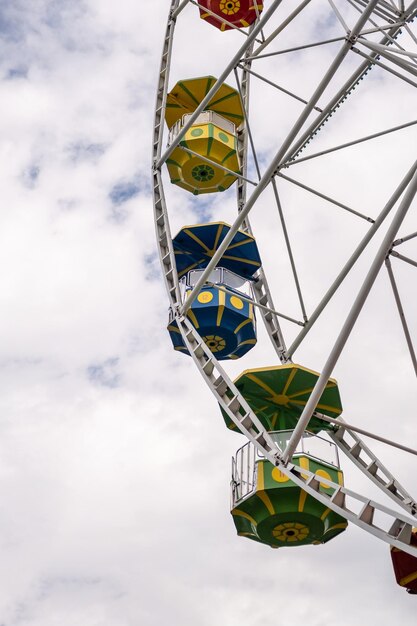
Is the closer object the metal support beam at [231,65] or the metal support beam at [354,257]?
the metal support beam at [354,257]

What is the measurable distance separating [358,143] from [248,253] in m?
3.63

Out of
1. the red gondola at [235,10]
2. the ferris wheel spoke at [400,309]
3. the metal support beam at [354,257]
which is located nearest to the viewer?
the metal support beam at [354,257]

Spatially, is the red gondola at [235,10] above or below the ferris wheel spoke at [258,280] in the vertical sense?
above

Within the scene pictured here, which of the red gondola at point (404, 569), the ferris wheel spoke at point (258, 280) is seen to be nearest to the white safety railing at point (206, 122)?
the ferris wheel spoke at point (258, 280)

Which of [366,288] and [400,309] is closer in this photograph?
[366,288]

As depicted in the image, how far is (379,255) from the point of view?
8.39m

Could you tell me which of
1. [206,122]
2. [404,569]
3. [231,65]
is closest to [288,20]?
[231,65]

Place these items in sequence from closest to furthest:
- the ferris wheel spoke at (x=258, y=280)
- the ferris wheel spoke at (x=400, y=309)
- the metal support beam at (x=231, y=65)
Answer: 1. the ferris wheel spoke at (x=400, y=309)
2. the metal support beam at (x=231, y=65)
3. the ferris wheel spoke at (x=258, y=280)

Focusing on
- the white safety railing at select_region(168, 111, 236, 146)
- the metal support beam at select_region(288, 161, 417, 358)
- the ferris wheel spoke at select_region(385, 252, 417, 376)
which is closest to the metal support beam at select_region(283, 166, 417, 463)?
the metal support beam at select_region(288, 161, 417, 358)

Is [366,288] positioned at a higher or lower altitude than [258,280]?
lower

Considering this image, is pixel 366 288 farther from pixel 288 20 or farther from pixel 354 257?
pixel 288 20

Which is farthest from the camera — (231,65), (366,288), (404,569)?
(231,65)

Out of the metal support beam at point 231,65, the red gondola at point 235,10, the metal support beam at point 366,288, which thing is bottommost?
the metal support beam at point 366,288

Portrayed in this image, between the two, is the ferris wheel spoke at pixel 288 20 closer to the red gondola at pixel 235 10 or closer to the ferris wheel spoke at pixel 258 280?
the ferris wheel spoke at pixel 258 280
